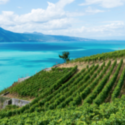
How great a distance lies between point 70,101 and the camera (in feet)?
54.9

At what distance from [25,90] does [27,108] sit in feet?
19.0

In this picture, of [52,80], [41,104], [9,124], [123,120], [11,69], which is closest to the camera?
[123,120]

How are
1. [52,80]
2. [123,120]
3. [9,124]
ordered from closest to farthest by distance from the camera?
[123,120] < [9,124] < [52,80]

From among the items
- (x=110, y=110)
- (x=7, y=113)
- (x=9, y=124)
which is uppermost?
(x=110, y=110)

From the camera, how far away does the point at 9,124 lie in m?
10.8

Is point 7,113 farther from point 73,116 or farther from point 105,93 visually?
point 105,93

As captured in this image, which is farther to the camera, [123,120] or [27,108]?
[27,108]

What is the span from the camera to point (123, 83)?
20.0 metres

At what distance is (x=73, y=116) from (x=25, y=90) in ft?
51.5

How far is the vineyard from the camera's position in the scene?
371 inches

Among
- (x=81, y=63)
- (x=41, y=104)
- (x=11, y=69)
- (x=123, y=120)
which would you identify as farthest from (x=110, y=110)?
(x=11, y=69)

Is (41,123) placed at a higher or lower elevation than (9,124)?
higher

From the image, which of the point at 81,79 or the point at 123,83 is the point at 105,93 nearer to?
the point at 123,83

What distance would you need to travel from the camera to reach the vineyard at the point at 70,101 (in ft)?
30.9
